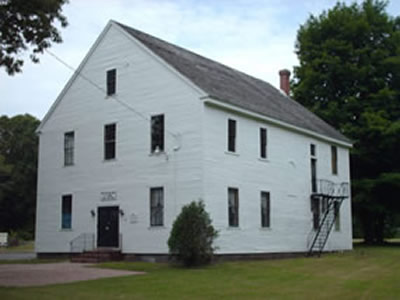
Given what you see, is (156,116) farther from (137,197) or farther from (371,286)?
(371,286)

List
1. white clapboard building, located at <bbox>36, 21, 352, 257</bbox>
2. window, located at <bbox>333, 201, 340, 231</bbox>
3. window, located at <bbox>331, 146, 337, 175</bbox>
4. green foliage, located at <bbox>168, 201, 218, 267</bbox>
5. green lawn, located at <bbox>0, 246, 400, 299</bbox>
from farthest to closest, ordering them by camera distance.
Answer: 1. window, located at <bbox>331, 146, 337, 175</bbox>
2. window, located at <bbox>333, 201, 340, 231</bbox>
3. white clapboard building, located at <bbox>36, 21, 352, 257</bbox>
4. green foliage, located at <bbox>168, 201, 218, 267</bbox>
5. green lawn, located at <bbox>0, 246, 400, 299</bbox>

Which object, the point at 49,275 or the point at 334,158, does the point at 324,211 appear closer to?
the point at 334,158

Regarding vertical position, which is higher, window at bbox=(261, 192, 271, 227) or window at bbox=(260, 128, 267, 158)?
window at bbox=(260, 128, 267, 158)

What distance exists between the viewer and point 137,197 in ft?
81.4

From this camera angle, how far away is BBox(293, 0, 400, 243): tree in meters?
38.3

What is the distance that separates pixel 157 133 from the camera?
2461 centimetres

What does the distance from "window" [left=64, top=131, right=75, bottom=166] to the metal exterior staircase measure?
12289mm

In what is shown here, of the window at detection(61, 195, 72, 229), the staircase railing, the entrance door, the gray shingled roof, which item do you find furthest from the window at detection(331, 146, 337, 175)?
the window at detection(61, 195, 72, 229)

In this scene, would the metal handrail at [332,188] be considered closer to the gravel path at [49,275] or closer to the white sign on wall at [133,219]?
the white sign on wall at [133,219]

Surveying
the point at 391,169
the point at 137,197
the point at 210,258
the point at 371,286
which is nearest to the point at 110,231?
the point at 137,197

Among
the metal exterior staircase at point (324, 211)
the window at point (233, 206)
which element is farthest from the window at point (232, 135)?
the metal exterior staircase at point (324, 211)

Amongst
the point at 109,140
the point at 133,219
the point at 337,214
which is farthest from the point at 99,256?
the point at 337,214

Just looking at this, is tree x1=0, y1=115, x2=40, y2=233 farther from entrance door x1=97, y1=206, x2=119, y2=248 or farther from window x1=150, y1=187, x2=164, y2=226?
window x1=150, y1=187, x2=164, y2=226

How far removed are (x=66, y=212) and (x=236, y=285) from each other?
14715 mm
